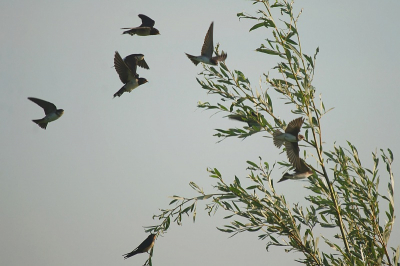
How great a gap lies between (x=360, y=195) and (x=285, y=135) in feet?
3.68

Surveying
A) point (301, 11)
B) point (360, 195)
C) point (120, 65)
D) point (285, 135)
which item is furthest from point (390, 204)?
point (120, 65)

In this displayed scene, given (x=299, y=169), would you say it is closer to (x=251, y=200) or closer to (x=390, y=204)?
(x=251, y=200)

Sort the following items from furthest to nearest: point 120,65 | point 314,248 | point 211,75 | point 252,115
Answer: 1. point 120,65
2. point 211,75
3. point 252,115
4. point 314,248

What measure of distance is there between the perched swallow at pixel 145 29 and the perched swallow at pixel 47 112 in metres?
1.92

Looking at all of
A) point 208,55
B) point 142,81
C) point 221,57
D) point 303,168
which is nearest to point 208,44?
point 208,55

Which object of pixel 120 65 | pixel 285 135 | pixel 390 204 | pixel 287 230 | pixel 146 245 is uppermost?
pixel 120 65

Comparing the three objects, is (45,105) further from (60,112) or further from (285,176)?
(285,176)

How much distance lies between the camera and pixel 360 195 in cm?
555

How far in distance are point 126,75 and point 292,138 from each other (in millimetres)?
3417

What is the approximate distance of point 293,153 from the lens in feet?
18.1

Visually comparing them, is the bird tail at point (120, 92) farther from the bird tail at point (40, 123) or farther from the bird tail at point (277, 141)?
the bird tail at point (277, 141)

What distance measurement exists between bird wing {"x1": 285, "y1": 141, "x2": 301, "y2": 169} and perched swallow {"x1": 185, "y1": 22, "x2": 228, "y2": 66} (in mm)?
1502

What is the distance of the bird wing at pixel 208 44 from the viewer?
23.4ft

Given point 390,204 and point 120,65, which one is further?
point 120,65
